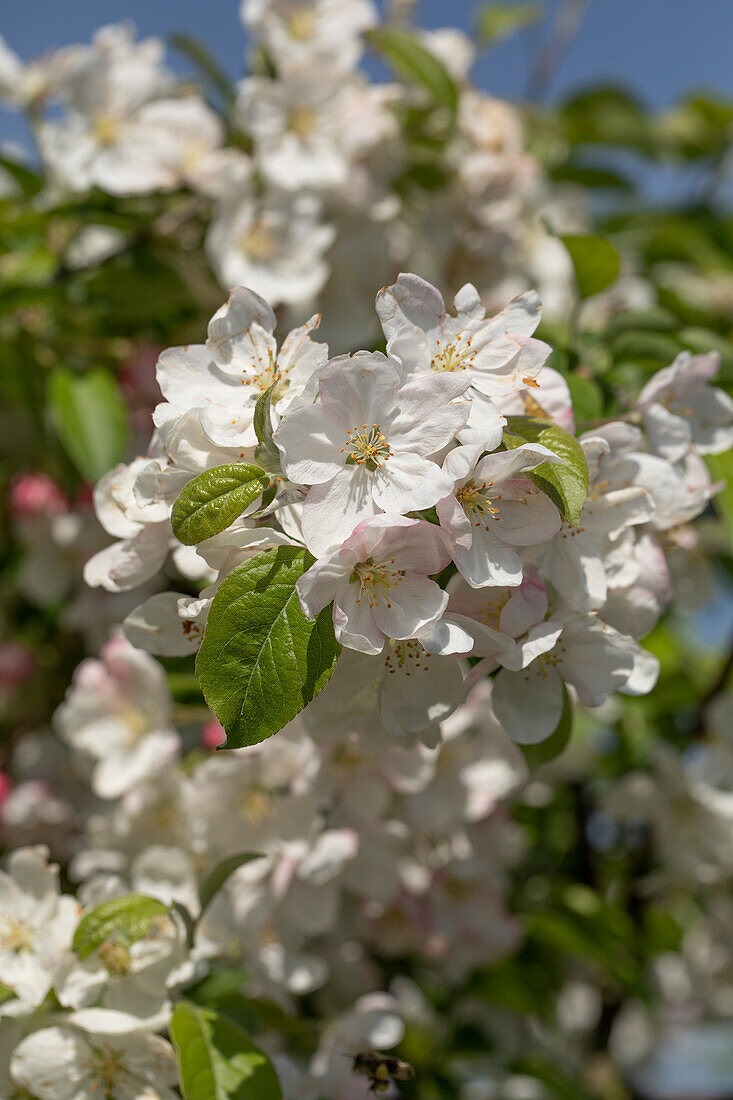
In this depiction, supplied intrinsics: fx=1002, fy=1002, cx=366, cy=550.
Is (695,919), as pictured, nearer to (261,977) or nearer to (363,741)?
(261,977)

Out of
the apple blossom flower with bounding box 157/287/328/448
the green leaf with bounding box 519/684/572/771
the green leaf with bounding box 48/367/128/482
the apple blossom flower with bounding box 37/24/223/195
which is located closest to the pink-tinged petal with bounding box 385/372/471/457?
the apple blossom flower with bounding box 157/287/328/448

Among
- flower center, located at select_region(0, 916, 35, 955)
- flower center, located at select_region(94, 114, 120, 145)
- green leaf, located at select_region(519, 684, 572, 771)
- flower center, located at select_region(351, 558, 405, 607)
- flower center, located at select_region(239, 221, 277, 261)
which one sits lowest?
flower center, located at select_region(0, 916, 35, 955)

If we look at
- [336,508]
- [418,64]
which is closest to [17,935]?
[336,508]

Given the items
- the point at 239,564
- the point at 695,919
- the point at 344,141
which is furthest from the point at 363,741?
the point at 695,919

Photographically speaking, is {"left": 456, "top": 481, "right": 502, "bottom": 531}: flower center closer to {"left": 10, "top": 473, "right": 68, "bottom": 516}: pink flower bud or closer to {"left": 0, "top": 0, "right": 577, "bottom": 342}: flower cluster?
{"left": 0, "top": 0, "right": 577, "bottom": 342}: flower cluster

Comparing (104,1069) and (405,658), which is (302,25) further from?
(104,1069)

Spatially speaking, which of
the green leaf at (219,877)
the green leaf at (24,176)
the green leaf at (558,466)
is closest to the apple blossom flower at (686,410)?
the green leaf at (558,466)
